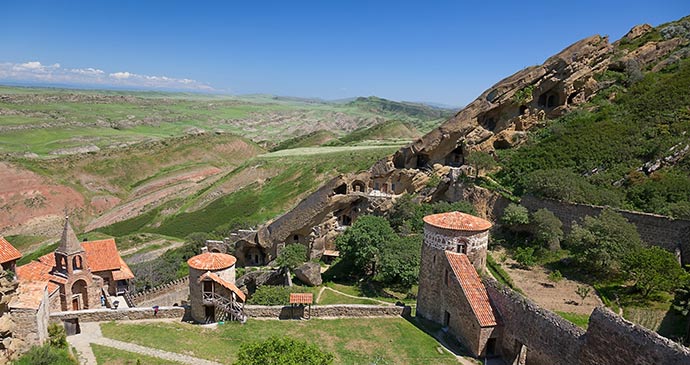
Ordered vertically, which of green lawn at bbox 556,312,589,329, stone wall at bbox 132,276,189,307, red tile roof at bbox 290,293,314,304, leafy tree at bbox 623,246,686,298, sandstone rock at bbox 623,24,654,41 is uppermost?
sandstone rock at bbox 623,24,654,41

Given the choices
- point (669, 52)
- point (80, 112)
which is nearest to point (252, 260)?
point (669, 52)

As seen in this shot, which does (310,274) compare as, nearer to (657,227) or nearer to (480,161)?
(480,161)

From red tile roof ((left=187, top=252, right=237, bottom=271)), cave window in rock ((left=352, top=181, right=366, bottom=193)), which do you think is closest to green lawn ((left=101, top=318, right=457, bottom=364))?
red tile roof ((left=187, top=252, right=237, bottom=271))

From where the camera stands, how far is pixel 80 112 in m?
179

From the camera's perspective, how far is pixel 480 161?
133 feet

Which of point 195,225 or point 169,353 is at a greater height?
point 169,353

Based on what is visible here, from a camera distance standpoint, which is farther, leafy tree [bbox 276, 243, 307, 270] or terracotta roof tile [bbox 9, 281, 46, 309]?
leafy tree [bbox 276, 243, 307, 270]

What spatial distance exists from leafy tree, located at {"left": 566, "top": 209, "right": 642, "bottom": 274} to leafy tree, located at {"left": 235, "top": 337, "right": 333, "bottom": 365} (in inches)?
753

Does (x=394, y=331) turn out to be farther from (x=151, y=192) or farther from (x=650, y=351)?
(x=151, y=192)

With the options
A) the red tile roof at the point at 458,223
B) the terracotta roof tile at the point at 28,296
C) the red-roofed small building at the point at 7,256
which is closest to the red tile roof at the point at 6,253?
the red-roofed small building at the point at 7,256

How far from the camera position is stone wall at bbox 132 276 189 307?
3288 cm

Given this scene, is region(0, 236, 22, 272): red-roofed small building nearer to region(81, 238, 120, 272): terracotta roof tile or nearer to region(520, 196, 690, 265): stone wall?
region(81, 238, 120, 272): terracotta roof tile

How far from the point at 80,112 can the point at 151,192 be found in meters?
124

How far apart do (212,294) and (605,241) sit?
2328cm
